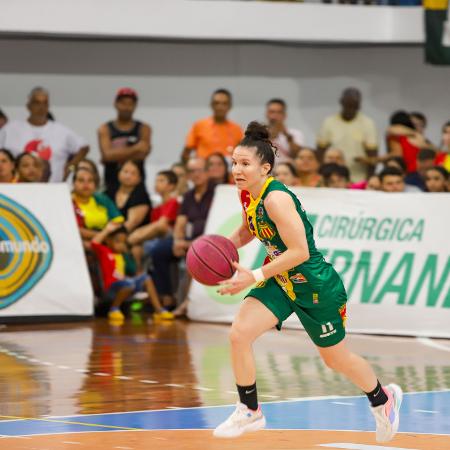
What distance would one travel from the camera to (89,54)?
821 inches

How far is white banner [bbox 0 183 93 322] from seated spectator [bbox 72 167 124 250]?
1.76 feet

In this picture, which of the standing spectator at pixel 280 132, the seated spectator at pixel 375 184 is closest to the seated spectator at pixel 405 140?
the standing spectator at pixel 280 132

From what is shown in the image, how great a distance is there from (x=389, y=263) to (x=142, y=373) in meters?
4.18

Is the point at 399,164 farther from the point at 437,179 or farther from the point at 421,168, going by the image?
the point at 437,179

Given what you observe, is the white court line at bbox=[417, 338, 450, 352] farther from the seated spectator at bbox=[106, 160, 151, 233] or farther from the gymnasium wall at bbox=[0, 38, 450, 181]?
the gymnasium wall at bbox=[0, 38, 450, 181]

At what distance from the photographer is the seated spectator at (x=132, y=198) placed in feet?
55.9

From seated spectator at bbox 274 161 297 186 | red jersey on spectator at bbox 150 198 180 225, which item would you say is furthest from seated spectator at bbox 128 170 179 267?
seated spectator at bbox 274 161 297 186

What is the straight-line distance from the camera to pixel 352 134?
741 inches

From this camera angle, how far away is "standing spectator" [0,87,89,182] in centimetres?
1736

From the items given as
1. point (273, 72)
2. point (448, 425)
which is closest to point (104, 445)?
point (448, 425)

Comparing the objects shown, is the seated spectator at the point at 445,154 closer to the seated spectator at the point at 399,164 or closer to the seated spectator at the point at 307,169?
the seated spectator at the point at 399,164

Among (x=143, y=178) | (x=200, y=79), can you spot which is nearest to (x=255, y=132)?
(x=143, y=178)

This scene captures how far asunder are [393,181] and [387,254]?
964 millimetres

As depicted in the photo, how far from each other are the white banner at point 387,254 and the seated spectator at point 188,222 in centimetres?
119
